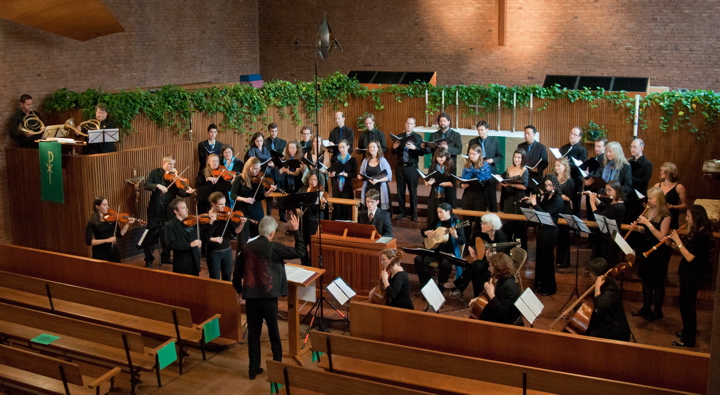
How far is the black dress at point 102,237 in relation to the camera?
8977mm

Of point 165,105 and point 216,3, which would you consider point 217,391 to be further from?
point 216,3

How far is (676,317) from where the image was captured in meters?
8.47

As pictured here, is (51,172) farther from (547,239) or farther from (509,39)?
(509,39)

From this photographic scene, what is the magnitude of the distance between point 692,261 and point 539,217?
5.76 ft

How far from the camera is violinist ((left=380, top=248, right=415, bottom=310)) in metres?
7.32

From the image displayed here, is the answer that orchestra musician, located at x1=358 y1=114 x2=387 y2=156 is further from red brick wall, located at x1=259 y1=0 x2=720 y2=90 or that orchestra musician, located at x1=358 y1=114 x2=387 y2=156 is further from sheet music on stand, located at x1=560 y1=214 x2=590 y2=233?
red brick wall, located at x1=259 y1=0 x2=720 y2=90

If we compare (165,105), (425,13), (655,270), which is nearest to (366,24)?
(425,13)

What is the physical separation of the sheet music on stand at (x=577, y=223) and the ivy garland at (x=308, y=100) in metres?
3.64

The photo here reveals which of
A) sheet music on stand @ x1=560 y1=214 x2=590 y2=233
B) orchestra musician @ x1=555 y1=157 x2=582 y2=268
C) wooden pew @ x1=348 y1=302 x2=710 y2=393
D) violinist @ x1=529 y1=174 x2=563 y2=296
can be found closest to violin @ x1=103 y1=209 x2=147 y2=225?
wooden pew @ x1=348 y1=302 x2=710 y2=393

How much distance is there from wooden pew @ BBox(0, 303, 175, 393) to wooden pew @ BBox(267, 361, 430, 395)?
1.39m

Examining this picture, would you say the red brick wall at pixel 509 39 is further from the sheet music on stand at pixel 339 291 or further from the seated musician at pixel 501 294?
the sheet music on stand at pixel 339 291

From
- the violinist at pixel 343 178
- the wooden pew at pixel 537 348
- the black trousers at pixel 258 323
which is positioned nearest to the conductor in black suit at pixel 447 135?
the violinist at pixel 343 178

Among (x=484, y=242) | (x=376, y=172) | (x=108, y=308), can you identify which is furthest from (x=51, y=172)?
(x=484, y=242)

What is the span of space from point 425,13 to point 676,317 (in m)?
10.00
